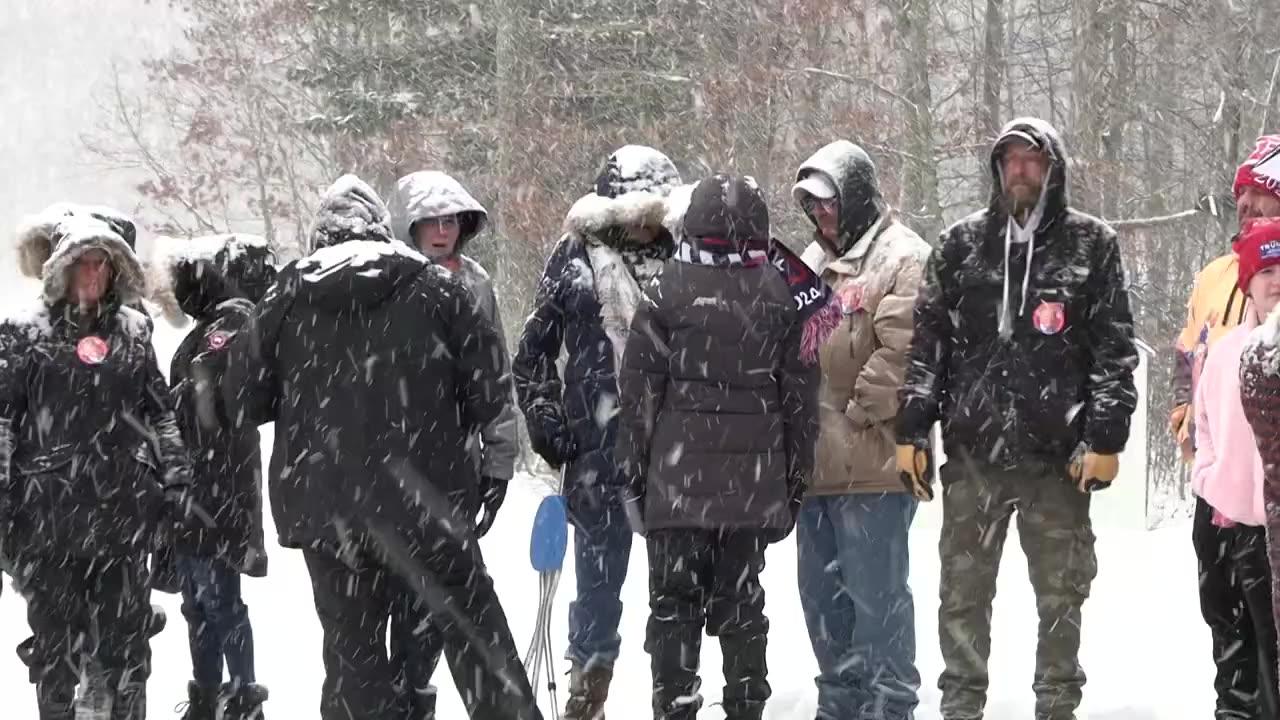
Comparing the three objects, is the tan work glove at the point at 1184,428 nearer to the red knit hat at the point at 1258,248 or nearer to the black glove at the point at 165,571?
the red knit hat at the point at 1258,248

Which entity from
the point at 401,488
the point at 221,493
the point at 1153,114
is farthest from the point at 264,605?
the point at 1153,114

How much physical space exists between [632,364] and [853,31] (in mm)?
15188

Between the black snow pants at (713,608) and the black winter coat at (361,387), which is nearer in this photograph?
the black winter coat at (361,387)

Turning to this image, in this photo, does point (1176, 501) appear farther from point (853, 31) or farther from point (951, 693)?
point (951, 693)

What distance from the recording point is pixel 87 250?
235 inches

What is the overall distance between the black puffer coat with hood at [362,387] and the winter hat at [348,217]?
2 centimetres

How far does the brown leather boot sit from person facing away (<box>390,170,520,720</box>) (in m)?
0.78

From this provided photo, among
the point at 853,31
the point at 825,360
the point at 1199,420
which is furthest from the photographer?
the point at 853,31

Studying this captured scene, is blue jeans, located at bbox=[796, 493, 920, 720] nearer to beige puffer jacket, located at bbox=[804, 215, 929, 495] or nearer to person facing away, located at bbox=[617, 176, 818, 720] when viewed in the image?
beige puffer jacket, located at bbox=[804, 215, 929, 495]

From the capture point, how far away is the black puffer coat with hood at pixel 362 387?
491 centimetres

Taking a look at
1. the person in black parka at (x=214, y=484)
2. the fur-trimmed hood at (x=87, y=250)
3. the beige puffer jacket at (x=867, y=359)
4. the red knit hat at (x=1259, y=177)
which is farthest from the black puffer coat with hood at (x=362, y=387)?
the red knit hat at (x=1259, y=177)

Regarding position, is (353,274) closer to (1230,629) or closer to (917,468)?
(917,468)

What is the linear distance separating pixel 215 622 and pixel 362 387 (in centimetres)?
205

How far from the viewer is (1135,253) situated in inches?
709
